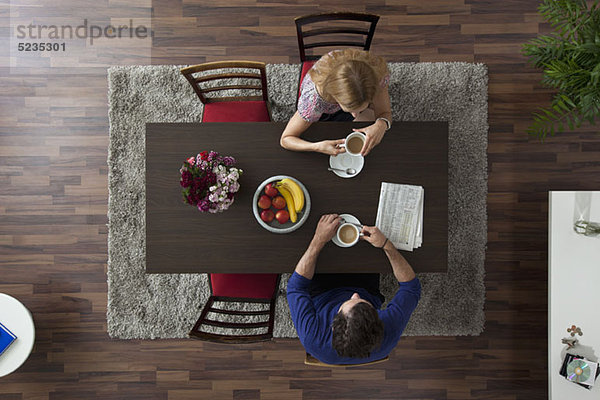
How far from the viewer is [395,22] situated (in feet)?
8.48

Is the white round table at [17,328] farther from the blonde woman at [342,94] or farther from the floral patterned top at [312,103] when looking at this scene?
the floral patterned top at [312,103]

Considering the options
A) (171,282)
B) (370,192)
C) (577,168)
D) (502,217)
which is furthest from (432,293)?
(171,282)

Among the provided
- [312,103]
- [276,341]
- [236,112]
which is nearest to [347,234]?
[312,103]

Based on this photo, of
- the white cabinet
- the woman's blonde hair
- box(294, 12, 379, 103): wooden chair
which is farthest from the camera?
the white cabinet

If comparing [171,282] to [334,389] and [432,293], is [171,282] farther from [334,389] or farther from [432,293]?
[432,293]

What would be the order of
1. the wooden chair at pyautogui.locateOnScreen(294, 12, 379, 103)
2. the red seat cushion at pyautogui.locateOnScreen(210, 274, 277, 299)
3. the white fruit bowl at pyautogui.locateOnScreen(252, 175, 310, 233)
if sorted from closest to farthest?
the white fruit bowl at pyautogui.locateOnScreen(252, 175, 310, 233)
the wooden chair at pyautogui.locateOnScreen(294, 12, 379, 103)
the red seat cushion at pyautogui.locateOnScreen(210, 274, 277, 299)

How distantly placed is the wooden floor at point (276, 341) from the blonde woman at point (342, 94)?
1.02 metres

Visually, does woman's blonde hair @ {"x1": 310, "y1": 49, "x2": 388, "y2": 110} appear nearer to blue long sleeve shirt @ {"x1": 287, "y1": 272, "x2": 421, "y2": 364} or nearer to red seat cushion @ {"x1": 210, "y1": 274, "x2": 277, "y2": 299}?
blue long sleeve shirt @ {"x1": 287, "y1": 272, "x2": 421, "y2": 364}

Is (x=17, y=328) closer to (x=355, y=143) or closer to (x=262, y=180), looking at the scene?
(x=262, y=180)

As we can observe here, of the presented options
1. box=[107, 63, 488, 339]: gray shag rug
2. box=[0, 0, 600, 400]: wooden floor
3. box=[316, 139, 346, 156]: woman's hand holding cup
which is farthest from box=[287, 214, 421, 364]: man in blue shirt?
box=[0, 0, 600, 400]: wooden floor

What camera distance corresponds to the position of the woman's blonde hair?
1501 mm

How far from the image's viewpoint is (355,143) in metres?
1.73

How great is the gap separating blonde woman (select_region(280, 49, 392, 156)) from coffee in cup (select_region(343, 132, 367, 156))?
24 mm

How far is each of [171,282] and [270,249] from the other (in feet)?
3.68
